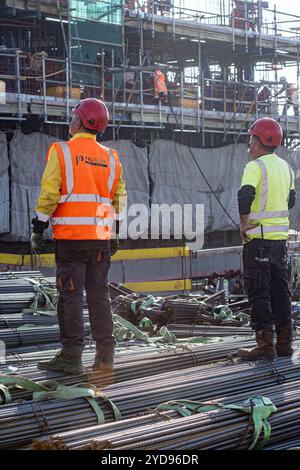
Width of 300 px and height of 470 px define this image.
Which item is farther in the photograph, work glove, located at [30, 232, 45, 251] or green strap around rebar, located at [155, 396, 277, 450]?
work glove, located at [30, 232, 45, 251]

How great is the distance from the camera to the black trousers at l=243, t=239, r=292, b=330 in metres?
6.73

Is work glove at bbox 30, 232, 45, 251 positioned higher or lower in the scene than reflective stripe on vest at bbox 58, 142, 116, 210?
lower

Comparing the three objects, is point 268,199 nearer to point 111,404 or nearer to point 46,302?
point 111,404

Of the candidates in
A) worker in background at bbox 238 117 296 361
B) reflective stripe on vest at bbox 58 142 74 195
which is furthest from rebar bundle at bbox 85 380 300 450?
reflective stripe on vest at bbox 58 142 74 195

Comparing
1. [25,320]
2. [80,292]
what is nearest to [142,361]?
[80,292]

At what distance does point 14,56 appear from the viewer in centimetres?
2184

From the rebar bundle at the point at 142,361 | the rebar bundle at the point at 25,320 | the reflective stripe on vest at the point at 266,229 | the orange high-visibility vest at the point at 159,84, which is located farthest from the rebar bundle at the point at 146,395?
the orange high-visibility vest at the point at 159,84

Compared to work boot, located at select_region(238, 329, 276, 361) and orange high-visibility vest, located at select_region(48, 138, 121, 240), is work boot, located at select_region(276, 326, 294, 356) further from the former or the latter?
orange high-visibility vest, located at select_region(48, 138, 121, 240)

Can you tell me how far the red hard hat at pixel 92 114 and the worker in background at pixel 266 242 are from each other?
1.29 meters

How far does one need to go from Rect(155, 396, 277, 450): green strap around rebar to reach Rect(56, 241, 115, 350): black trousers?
1178mm

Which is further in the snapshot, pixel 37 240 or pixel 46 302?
pixel 46 302

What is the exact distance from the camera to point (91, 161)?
242 inches

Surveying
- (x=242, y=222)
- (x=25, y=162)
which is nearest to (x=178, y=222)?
(x=25, y=162)

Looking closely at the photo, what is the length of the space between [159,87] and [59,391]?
20725mm
